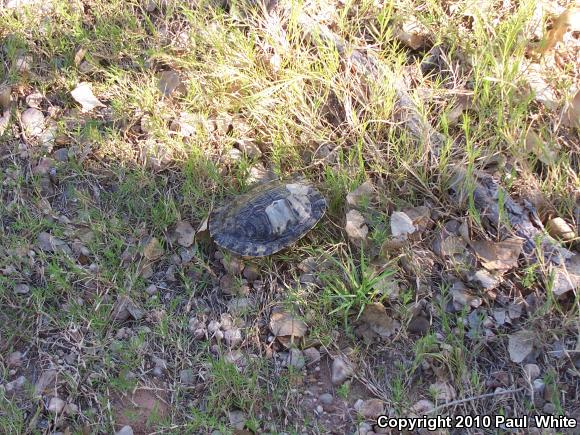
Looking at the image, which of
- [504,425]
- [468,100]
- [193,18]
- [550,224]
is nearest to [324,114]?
[468,100]

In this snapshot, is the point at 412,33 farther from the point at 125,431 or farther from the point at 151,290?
the point at 125,431

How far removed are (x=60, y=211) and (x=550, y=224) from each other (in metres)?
2.07

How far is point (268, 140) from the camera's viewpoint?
9.30 ft

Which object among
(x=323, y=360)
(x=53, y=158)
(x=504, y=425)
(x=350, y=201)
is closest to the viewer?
(x=504, y=425)

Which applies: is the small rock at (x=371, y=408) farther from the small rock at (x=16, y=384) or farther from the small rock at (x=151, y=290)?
the small rock at (x=16, y=384)

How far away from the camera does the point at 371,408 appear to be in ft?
7.09

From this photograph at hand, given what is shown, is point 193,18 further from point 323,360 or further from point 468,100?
point 323,360

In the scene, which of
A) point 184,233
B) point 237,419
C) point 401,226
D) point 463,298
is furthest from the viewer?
point 184,233

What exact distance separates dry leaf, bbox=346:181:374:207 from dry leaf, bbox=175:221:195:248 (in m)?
0.68

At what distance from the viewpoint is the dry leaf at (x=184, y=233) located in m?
2.64

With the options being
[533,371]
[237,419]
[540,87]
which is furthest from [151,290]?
[540,87]

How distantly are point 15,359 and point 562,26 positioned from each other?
2.64 meters

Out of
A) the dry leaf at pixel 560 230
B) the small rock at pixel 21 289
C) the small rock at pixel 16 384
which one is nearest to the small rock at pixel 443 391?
the dry leaf at pixel 560 230

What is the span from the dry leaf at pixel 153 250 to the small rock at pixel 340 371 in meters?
0.88
